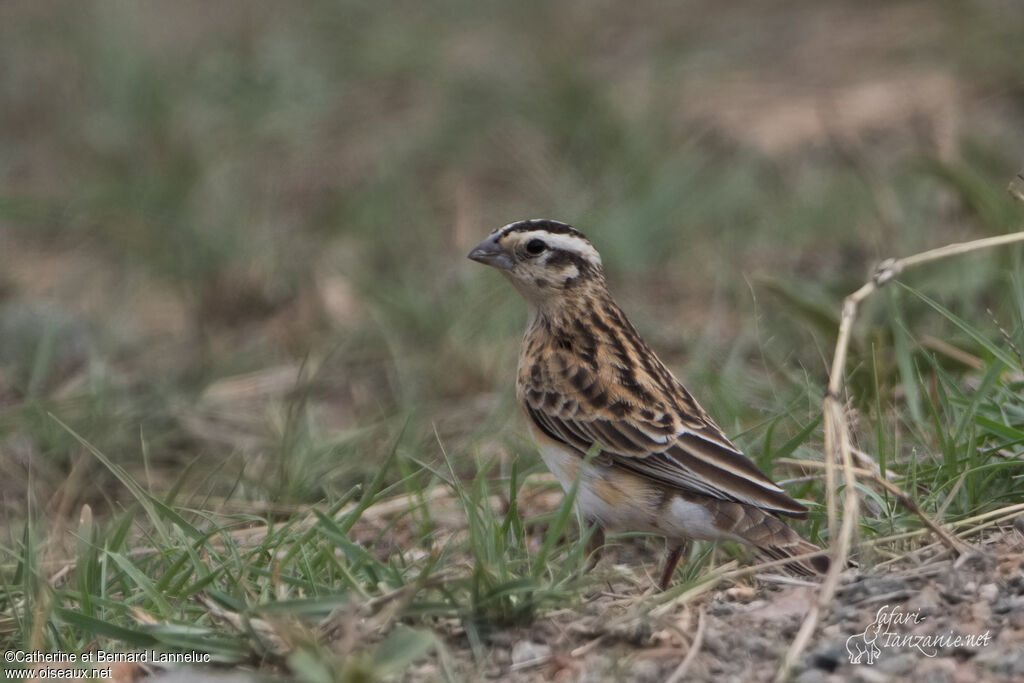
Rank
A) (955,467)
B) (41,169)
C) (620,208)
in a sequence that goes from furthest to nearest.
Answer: (41,169) → (620,208) → (955,467)

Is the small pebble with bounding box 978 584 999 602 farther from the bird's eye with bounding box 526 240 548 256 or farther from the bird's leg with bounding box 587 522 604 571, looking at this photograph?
the bird's eye with bounding box 526 240 548 256

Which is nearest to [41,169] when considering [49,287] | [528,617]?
[49,287]

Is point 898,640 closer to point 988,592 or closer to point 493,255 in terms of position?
point 988,592

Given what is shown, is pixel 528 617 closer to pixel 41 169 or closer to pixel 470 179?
pixel 470 179

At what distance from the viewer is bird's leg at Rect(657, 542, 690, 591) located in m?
5.52

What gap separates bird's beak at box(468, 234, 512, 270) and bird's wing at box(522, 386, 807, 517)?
0.76 metres

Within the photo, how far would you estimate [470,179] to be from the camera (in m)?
12.4

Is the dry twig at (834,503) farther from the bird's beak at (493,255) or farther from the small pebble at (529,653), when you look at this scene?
the bird's beak at (493,255)

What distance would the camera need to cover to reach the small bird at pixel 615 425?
17.9 ft

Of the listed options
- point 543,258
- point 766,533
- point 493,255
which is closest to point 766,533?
point 766,533

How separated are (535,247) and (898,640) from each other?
9.50 feet

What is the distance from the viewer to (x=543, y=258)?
6785 mm

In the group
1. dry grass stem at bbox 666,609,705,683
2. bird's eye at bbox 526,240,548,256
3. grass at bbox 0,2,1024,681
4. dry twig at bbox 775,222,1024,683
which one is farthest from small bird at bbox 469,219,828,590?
dry grass stem at bbox 666,609,705,683

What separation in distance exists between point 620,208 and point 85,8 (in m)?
7.86
